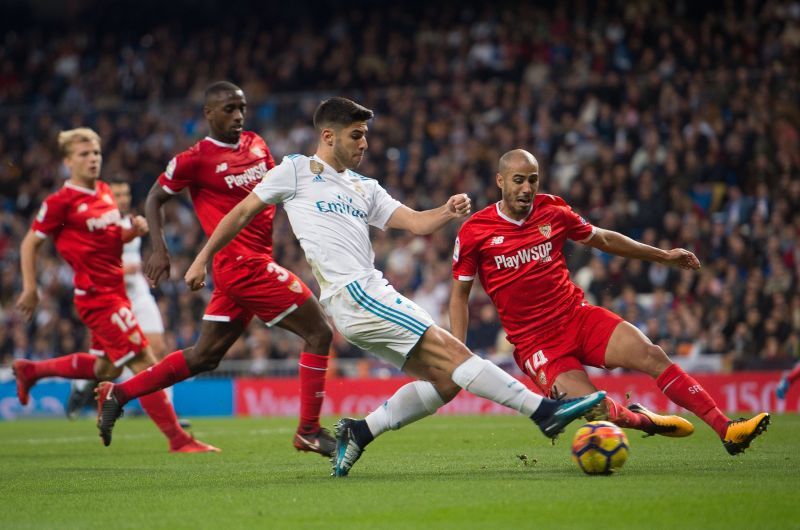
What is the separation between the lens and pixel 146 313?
13.0m

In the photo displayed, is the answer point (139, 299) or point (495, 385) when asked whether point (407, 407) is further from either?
point (139, 299)

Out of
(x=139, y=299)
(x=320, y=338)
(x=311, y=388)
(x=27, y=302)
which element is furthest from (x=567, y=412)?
(x=139, y=299)

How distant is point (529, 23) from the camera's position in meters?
22.0

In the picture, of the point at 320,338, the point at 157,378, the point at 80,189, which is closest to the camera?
the point at 320,338

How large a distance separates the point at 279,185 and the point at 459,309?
1.56 metres

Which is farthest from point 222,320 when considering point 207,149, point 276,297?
point 207,149

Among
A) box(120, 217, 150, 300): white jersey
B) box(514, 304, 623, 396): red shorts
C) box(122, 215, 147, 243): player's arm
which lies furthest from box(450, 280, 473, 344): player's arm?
box(120, 217, 150, 300): white jersey

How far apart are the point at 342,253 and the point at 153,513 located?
1.98 meters

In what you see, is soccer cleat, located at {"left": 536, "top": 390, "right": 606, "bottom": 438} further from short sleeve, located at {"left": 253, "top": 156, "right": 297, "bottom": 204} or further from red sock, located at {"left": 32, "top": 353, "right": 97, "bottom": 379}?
red sock, located at {"left": 32, "top": 353, "right": 97, "bottom": 379}

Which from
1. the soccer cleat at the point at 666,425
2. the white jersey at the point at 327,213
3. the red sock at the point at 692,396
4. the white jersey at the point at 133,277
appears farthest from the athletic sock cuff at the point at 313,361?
the white jersey at the point at 133,277

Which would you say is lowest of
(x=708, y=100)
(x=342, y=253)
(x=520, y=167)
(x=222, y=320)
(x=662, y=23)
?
(x=222, y=320)

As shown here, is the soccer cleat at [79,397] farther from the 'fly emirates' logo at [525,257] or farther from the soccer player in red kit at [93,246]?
the 'fly emirates' logo at [525,257]

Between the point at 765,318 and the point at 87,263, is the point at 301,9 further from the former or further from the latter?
the point at 87,263

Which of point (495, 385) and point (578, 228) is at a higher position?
point (578, 228)
